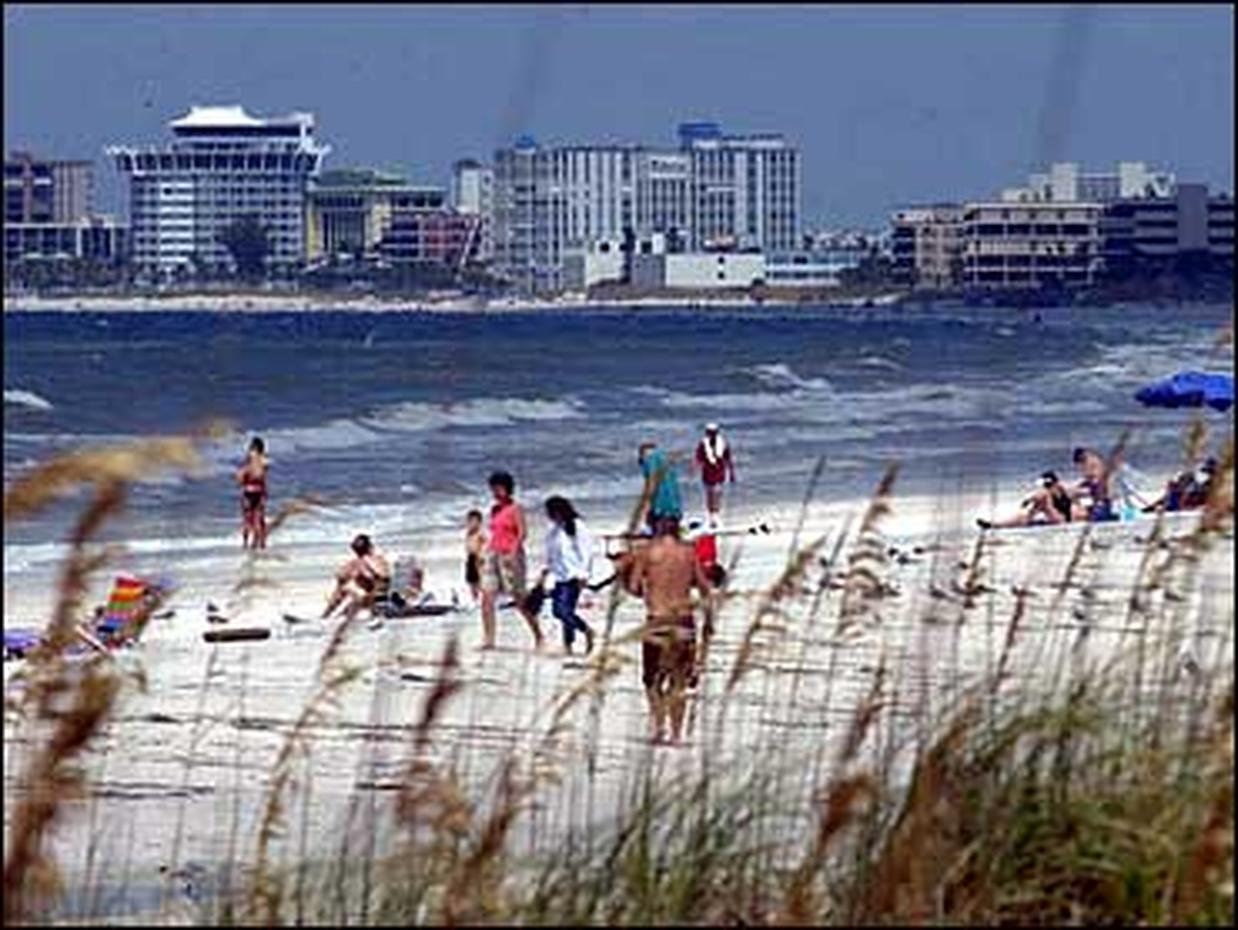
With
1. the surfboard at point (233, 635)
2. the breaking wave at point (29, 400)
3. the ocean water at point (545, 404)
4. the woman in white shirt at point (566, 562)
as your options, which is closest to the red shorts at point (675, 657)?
the ocean water at point (545, 404)

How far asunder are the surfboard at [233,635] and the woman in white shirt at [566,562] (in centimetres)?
201

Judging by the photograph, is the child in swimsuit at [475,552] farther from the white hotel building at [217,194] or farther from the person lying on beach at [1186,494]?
the white hotel building at [217,194]

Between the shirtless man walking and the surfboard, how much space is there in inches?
293

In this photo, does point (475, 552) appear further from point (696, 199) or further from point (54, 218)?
point (696, 199)

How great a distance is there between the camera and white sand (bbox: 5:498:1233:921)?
20.1 feet

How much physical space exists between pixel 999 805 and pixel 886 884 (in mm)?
313

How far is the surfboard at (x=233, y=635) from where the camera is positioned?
19734mm

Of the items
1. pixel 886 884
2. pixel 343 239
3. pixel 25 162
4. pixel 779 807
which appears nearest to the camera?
pixel 886 884

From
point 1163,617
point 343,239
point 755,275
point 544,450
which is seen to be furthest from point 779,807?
point 755,275

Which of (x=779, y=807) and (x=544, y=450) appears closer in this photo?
(x=779, y=807)

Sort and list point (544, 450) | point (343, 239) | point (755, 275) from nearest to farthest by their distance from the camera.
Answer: point (544, 450) < point (343, 239) < point (755, 275)

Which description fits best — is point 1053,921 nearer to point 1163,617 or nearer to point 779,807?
point 779,807

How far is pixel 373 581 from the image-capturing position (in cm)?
2128

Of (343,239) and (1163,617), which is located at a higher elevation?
(343,239)
